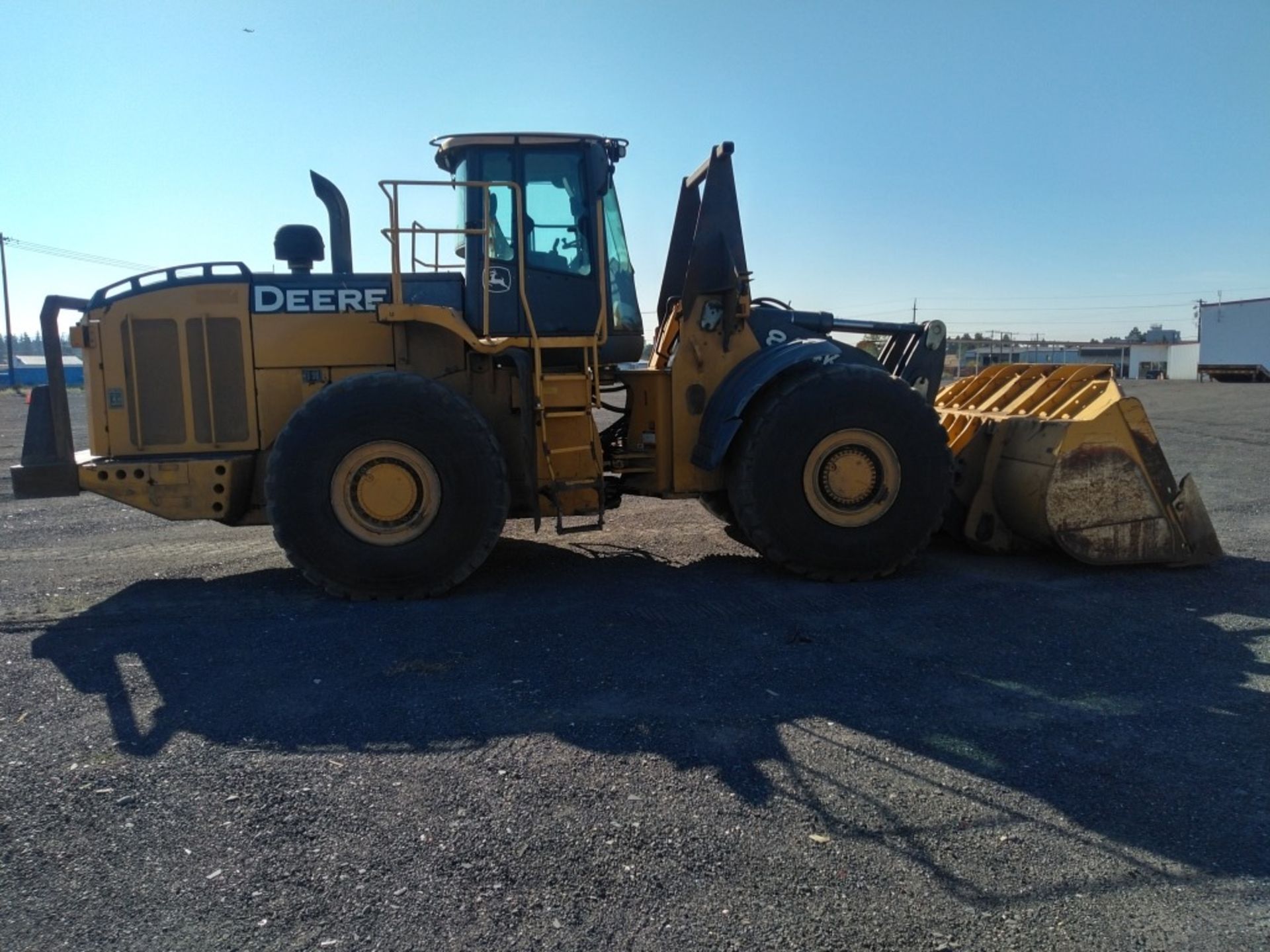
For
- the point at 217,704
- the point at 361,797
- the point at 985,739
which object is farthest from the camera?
the point at 217,704

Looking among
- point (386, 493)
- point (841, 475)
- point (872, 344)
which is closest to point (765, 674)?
point (841, 475)

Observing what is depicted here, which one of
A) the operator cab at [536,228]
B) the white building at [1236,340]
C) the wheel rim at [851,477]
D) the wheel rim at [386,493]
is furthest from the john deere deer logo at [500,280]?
the white building at [1236,340]

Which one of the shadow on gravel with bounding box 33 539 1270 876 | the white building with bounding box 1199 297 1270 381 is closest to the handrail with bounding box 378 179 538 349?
the shadow on gravel with bounding box 33 539 1270 876

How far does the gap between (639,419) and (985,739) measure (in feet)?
12.5

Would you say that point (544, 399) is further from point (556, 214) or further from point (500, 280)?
point (556, 214)

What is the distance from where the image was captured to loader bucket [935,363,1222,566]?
6598 mm

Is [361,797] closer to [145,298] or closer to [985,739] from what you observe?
[985,739]

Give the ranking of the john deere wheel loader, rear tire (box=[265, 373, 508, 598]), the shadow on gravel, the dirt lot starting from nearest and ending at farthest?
the dirt lot → the shadow on gravel → rear tire (box=[265, 373, 508, 598]) → the john deere wheel loader

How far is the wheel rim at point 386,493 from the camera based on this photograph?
6.15 m

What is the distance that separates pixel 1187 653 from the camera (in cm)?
505

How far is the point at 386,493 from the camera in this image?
6176 millimetres

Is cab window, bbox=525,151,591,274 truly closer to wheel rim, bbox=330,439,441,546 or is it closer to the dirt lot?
wheel rim, bbox=330,439,441,546

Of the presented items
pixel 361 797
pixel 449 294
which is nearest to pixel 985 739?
pixel 361 797

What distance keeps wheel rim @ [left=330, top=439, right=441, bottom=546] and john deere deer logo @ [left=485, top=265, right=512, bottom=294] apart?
134 cm
